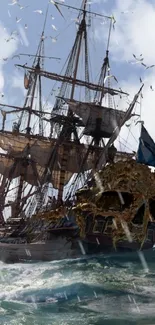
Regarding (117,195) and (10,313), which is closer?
(10,313)

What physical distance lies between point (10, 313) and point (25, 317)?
482 millimetres

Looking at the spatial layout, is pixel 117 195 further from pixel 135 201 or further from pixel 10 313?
pixel 10 313

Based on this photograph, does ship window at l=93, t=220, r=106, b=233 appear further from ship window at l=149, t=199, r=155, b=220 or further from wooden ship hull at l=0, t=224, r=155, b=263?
ship window at l=149, t=199, r=155, b=220

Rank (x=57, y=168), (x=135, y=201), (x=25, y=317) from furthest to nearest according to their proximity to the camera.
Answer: (x=57, y=168) < (x=135, y=201) < (x=25, y=317)

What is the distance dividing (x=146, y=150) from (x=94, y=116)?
21416 mm

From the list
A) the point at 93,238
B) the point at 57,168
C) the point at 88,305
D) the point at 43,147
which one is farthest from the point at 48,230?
the point at 43,147

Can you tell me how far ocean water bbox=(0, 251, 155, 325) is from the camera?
24.3ft

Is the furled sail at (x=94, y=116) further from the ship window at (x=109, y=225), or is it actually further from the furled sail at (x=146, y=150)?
the ship window at (x=109, y=225)

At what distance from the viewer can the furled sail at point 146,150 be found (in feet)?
53.4

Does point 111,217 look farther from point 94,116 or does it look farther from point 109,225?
point 94,116

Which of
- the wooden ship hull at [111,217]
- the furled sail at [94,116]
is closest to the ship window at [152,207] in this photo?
the wooden ship hull at [111,217]

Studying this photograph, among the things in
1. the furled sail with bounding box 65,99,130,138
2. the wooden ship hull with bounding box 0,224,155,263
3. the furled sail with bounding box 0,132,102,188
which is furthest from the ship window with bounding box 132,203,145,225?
the furled sail with bounding box 65,99,130,138

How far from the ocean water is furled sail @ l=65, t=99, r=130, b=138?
82.2ft

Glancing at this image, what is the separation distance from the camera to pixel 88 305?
8.52 metres
